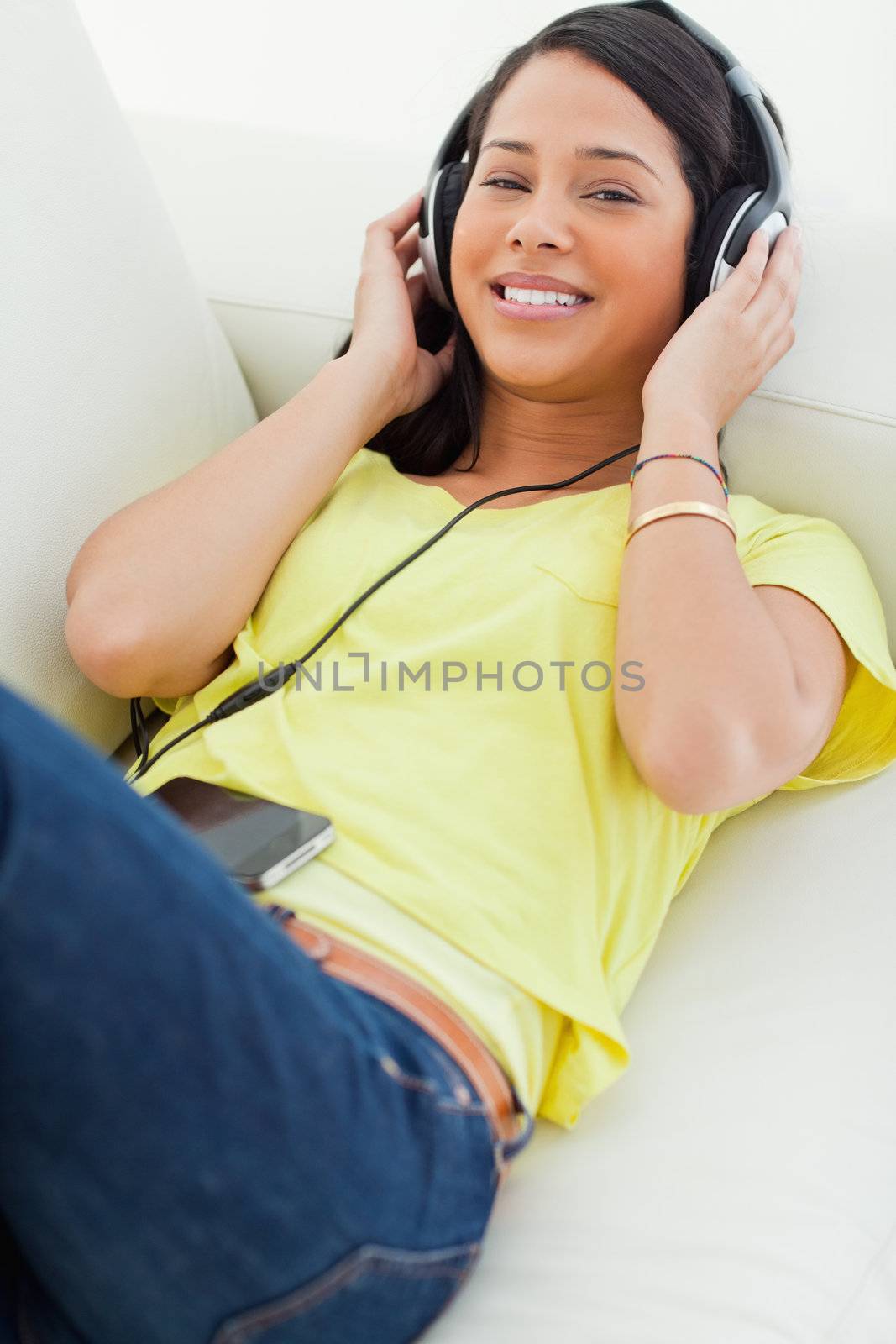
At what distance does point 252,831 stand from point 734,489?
0.63m

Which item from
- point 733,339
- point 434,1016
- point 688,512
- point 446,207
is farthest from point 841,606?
point 446,207

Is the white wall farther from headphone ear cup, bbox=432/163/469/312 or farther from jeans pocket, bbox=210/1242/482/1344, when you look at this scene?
jeans pocket, bbox=210/1242/482/1344

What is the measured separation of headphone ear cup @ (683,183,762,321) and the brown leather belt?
700 mm

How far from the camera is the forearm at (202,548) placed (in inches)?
39.6

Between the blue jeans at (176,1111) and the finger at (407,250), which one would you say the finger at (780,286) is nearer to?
the finger at (407,250)

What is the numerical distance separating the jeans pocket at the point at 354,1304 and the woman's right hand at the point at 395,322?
804mm

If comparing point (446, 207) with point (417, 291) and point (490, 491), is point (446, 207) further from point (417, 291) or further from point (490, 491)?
point (490, 491)

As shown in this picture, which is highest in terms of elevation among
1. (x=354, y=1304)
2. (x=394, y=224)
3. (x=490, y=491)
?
(x=394, y=224)

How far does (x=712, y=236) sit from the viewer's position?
3.61 feet

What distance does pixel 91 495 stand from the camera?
110 cm

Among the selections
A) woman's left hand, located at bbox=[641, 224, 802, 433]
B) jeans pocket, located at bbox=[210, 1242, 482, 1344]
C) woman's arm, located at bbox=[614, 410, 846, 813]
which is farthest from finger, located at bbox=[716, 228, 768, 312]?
jeans pocket, located at bbox=[210, 1242, 482, 1344]

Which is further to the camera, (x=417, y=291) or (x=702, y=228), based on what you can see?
(x=417, y=291)

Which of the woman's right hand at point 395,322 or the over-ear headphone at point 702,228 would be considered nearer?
the over-ear headphone at point 702,228

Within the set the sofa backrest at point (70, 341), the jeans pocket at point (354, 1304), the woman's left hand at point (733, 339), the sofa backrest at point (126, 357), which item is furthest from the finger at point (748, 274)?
the jeans pocket at point (354, 1304)
